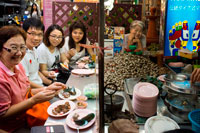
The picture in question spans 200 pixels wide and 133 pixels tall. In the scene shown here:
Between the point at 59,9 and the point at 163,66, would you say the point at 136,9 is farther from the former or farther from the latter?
the point at 59,9

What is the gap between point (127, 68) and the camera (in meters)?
1.31

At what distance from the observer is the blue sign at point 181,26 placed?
1.16m

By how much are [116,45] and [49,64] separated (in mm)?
1370

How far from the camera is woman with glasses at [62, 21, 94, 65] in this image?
8.18 ft

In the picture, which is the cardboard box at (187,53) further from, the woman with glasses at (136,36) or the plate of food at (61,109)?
the plate of food at (61,109)

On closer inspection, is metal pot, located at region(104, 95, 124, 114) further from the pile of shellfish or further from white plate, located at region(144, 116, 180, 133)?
the pile of shellfish

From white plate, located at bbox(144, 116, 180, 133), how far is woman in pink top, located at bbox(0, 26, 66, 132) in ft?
2.22

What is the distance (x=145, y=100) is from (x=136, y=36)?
1.57ft

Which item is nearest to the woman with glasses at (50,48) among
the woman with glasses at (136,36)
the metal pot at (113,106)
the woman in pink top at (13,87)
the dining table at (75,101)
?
the dining table at (75,101)

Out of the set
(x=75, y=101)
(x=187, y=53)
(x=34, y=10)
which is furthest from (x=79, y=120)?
(x=34, y=10)

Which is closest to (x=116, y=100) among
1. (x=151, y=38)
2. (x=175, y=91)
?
(x=175, y=91)

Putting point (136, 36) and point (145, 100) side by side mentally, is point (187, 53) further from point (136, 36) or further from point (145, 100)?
point (145, 100)

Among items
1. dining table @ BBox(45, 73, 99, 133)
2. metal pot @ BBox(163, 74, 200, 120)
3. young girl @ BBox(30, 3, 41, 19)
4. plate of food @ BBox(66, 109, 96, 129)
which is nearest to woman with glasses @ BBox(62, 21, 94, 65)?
young girl @ BBox(30, 3, 41, 19)

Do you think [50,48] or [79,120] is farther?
[50,48]
